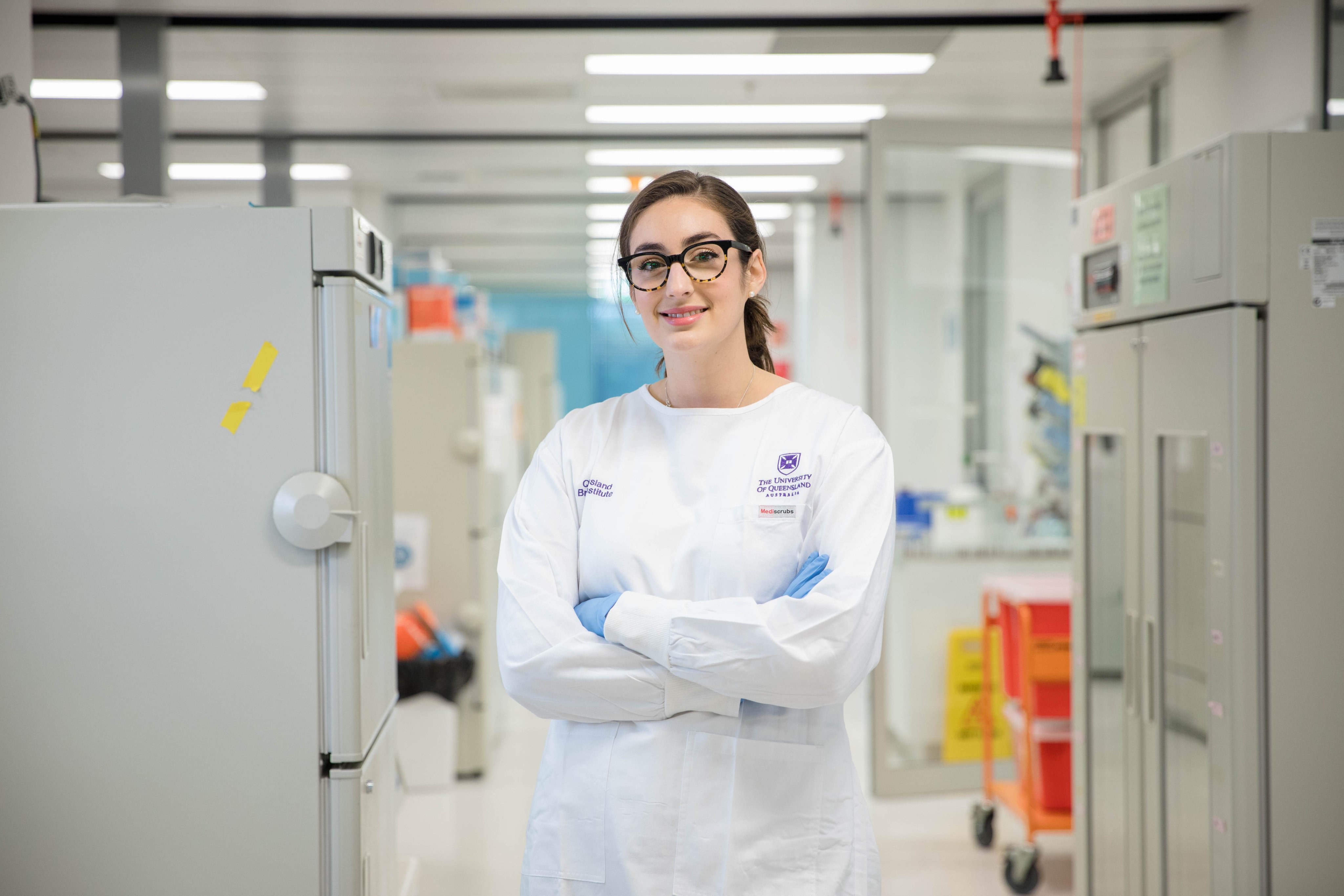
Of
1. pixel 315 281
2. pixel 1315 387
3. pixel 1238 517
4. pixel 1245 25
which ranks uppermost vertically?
pixel 1245 25

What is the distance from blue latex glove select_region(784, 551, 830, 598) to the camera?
55.3 inches

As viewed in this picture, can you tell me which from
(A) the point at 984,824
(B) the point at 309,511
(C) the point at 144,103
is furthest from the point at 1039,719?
(C) the point at 144,103

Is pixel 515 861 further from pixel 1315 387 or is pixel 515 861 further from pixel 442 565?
pixel 1315 387

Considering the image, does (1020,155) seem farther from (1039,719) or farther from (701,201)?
(701,201)

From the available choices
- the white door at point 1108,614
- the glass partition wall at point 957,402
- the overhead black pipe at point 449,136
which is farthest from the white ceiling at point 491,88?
the white door at point 1108,614

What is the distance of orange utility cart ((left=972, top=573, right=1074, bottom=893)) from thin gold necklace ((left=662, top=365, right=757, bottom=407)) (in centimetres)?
201

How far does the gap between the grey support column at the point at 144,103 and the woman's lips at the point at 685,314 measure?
286 centimetres

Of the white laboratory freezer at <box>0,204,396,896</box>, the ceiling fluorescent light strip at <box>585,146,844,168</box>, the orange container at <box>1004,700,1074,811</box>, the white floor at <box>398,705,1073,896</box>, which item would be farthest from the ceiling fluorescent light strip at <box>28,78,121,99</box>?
the orange container at <box>1004,700,1074,811</box>

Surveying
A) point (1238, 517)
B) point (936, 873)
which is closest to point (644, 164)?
point (936, 873)

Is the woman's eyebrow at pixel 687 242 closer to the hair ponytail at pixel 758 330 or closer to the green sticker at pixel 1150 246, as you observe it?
the hair ponytail at pixel 758 330

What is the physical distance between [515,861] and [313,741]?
2042mm

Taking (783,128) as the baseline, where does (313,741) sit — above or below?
below

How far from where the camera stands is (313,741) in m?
1.63

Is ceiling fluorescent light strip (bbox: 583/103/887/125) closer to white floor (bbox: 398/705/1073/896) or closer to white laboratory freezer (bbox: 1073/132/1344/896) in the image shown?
white laboratory freezer (bbox: 1073/132/1344/896)
